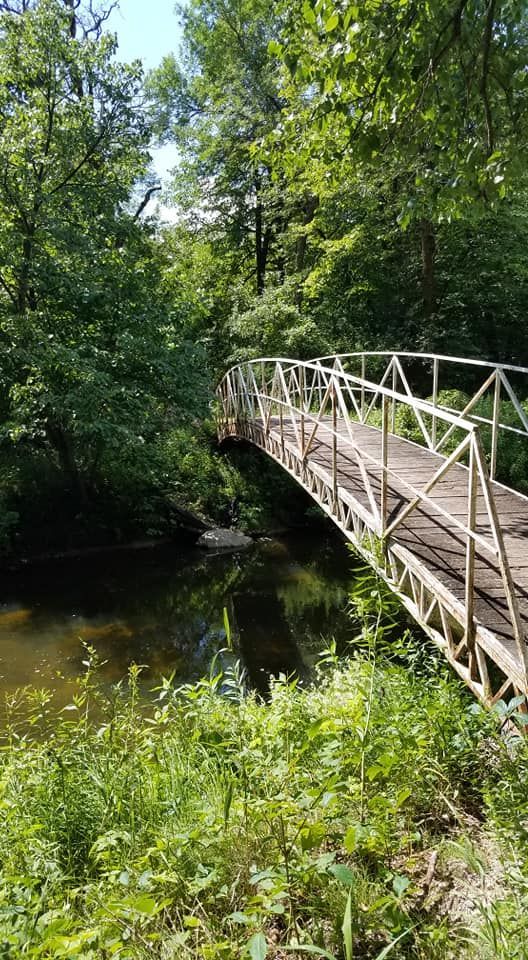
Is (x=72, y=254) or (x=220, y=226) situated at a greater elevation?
(x=220, y=226)

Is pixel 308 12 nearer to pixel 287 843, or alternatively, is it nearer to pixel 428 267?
pixel 287 843

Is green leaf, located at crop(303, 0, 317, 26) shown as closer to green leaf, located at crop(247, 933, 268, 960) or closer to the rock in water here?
green leaf, located at crop(247, 933, 268, 960)

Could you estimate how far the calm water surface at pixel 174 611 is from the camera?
7566mm

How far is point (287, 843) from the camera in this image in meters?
2.22

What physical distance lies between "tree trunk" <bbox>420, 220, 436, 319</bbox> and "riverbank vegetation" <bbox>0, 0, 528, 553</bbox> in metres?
0.06

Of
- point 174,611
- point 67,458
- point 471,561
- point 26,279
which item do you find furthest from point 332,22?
point 67,458

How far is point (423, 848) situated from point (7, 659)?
6677mm

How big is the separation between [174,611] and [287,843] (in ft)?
25.2

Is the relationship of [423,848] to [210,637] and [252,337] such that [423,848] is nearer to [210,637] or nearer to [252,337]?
[210,637]

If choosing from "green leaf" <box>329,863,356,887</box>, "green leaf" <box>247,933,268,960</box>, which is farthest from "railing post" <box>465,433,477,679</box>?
"green leaf" <box>247,933,268,960</box>

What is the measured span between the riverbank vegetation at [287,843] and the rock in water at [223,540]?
29.8 ft

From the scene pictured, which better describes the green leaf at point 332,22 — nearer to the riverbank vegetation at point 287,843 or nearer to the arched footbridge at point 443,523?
the arched footbridge at point 443,523

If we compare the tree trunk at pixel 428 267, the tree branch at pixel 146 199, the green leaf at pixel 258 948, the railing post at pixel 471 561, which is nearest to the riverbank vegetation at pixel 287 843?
the green leaf at pixel 258 948

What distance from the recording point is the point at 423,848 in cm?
237
